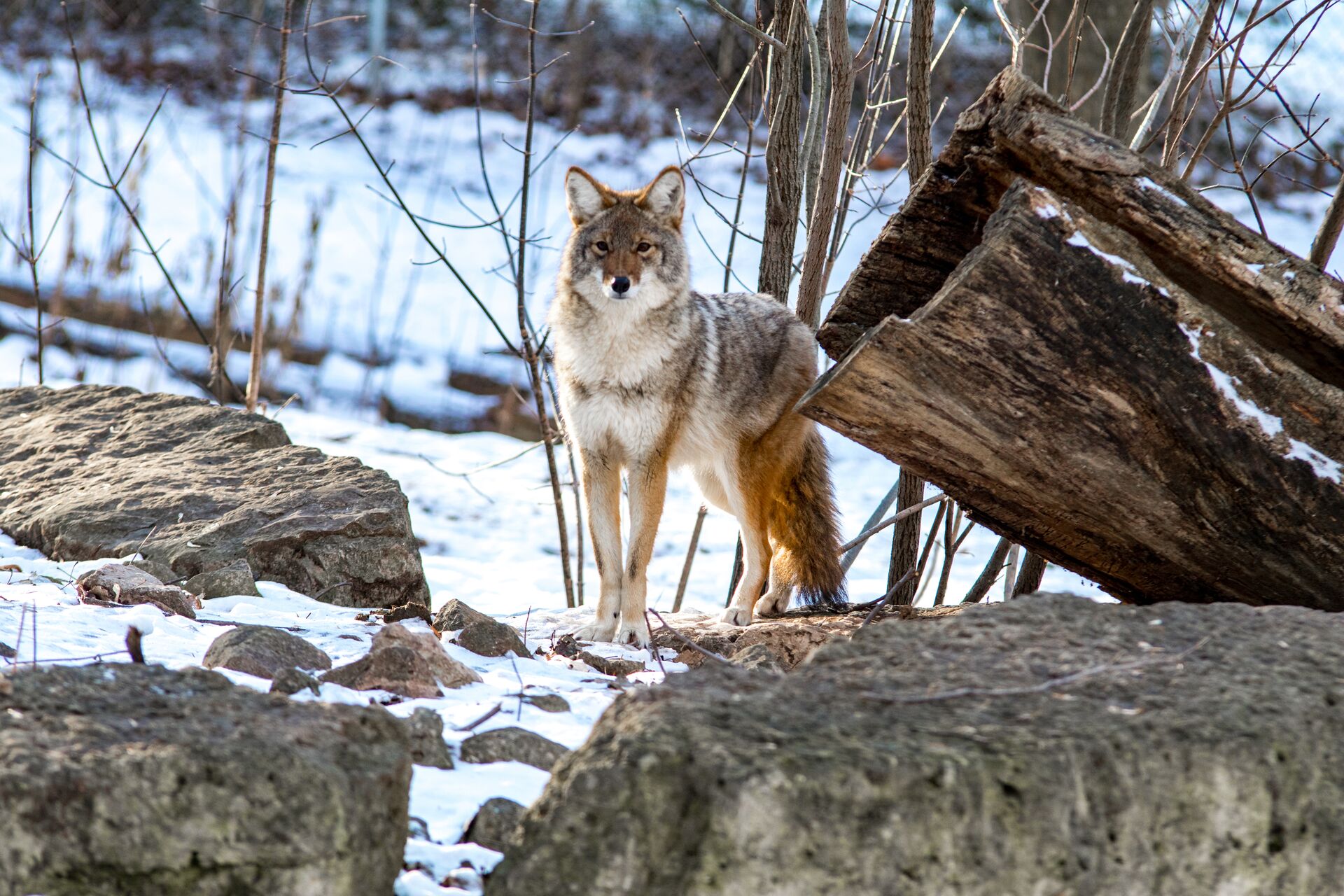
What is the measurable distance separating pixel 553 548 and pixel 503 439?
277 centimetres

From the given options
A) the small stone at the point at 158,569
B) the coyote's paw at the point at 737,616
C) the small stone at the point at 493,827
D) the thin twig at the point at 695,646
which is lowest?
the small stone at the point at 158,569

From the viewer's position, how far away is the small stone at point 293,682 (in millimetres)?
3143

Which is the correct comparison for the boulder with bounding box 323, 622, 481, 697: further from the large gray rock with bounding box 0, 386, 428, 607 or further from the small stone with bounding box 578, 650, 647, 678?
the large gray rock with bounding box 0, 386, 428, 607

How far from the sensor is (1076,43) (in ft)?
18.6

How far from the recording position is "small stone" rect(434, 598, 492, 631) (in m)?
4.64

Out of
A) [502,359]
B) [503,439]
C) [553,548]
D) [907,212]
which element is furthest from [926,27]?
[502,359]

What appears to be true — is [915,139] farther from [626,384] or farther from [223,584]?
[223,584]

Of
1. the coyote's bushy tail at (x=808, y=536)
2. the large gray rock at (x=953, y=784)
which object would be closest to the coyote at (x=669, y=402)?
the coyote's bushy tail at (x=808, y=536)

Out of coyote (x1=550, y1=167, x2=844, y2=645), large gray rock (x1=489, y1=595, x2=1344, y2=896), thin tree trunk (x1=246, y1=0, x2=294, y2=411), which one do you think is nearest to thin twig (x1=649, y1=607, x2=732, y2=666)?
large gray rock (x1=489, y1=595, x2=1344, y2=896)

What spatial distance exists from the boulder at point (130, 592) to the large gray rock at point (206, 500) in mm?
652

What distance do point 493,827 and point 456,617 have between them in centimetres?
215

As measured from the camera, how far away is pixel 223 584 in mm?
4926

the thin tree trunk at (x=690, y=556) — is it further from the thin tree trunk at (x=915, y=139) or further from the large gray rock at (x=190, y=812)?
the large gray rock at (x=190, y=812)

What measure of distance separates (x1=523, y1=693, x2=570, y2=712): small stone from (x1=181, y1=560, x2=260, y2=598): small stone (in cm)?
197
